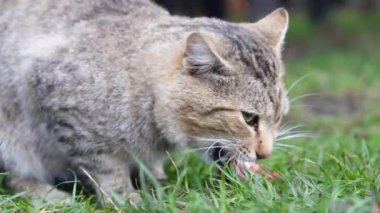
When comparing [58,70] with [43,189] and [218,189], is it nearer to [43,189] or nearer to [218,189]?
[43,189]

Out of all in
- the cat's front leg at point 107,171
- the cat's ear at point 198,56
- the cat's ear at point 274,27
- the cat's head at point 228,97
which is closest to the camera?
the cat's ear at point 198,56

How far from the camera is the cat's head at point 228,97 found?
386 cm

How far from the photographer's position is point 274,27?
4.28m

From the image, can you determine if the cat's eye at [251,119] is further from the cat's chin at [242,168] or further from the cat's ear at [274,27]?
the cat's ear at [274,27]

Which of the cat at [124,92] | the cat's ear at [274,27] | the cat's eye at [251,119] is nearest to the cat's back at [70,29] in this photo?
the cat at [124,92]

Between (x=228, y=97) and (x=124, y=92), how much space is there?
51 centimetres

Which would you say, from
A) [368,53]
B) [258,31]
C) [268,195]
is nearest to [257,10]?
[368,53]

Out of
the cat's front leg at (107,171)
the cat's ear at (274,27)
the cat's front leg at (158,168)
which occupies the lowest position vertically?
the cat's front leg at (158,168)

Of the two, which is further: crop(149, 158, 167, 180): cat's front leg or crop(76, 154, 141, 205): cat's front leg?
crop(149, 158, 167, 180): cat's front leg

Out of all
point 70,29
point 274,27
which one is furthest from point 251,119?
point 70,29

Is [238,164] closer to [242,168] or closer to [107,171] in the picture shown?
[242,168]

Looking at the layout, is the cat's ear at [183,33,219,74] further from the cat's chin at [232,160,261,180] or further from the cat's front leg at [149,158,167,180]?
the cat's front leg at [149,158,167,180]

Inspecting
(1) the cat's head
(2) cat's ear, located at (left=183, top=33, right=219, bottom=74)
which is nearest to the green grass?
A: (1) the cat's head

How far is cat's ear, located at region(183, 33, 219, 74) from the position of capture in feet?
12.3
